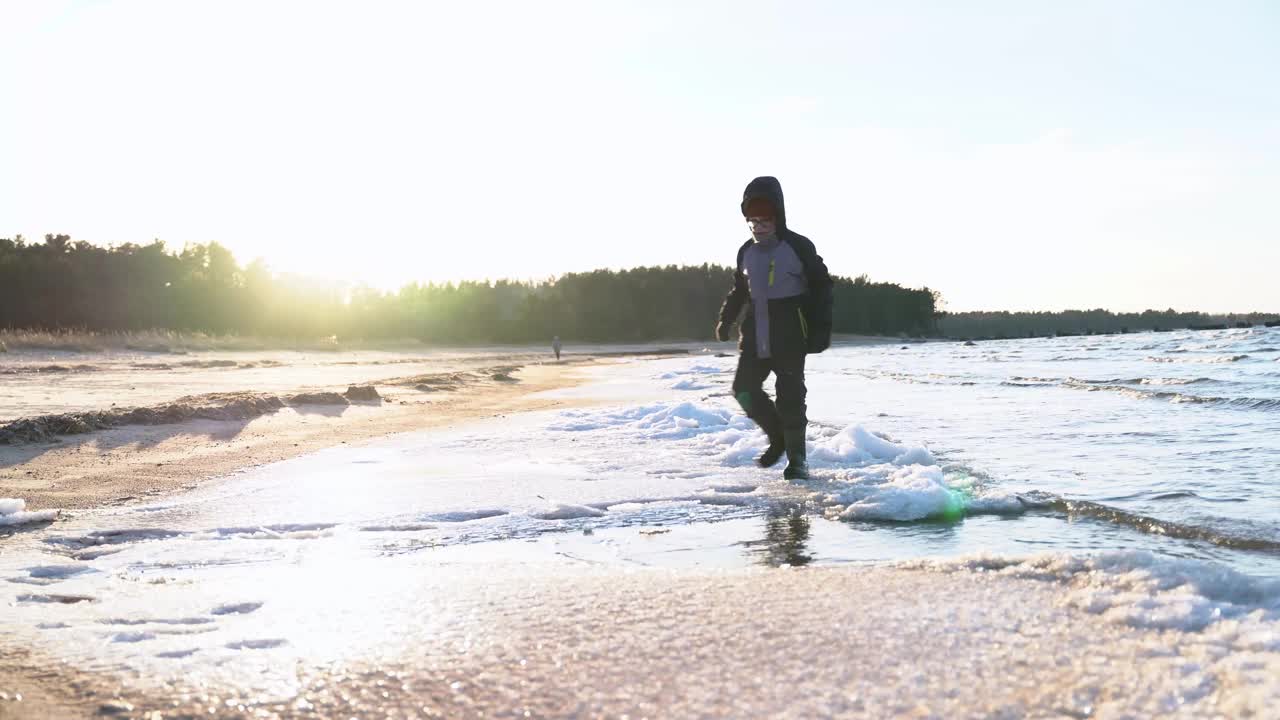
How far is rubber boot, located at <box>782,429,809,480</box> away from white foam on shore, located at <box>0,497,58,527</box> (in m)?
3.69

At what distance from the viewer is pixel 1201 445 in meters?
7.15

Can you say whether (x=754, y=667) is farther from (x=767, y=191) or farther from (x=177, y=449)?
(x=177, y=449)

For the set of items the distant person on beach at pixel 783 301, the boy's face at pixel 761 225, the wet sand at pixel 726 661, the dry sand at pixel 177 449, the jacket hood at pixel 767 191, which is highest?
the jacket hood at pixel 767 191

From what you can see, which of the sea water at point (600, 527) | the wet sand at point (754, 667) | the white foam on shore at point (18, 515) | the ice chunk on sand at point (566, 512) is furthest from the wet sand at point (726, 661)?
the white foam on shore at point (18, 515)

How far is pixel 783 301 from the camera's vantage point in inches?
212

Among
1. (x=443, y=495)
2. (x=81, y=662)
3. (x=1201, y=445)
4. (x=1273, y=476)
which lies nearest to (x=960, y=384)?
(x=1201, y=445)

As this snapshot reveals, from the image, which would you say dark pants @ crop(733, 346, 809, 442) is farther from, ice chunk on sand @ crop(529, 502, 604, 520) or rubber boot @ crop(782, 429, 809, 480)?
ice chunk on sand @ crop(529, 502, 604, 520)

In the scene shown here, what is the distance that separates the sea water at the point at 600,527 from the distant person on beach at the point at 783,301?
45 centimetres

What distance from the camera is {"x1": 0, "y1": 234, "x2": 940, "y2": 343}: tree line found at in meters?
40.6

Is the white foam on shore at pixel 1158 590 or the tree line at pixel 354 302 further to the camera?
the tree line at pixel 354 302

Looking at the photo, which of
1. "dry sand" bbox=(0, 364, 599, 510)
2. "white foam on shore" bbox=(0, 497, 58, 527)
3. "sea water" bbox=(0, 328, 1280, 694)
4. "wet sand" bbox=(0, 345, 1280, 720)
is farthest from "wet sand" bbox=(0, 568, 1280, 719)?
"dry sand" bbox=(0, 364, 599, 510)

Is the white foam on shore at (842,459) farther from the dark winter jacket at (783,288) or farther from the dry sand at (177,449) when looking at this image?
the dry sand at (177,449)

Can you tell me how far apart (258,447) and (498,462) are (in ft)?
8.66

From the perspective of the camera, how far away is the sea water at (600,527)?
97.6 inches
